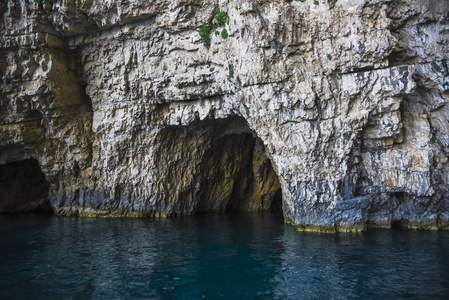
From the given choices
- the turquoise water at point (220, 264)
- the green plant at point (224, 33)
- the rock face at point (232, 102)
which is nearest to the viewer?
the turquoise water at point (220, 264)

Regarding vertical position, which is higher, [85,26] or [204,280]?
[85,26]

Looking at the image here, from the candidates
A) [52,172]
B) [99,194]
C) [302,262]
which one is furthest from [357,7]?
[52,172]

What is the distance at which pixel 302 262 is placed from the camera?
10.3 m

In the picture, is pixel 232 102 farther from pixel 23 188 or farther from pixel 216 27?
pixel 23 188

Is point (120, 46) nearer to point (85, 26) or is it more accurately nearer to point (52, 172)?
point (85, 26)

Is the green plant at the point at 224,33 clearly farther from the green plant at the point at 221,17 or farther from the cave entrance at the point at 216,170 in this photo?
the cave entrance at the point at 216,170

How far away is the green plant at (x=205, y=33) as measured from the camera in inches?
600

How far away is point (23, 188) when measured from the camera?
2345 centimetres

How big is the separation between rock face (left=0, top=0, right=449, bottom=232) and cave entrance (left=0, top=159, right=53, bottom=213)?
2972 mm

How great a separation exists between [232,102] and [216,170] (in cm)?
656

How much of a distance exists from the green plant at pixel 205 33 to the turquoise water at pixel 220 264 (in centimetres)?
812

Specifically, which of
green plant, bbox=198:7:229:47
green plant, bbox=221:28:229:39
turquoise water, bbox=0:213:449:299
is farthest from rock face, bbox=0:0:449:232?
turquoise water, bbox=0:213:449:299

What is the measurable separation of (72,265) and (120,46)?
11.0m

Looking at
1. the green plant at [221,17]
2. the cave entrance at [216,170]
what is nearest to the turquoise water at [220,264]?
the cave entrance at [216,170]
